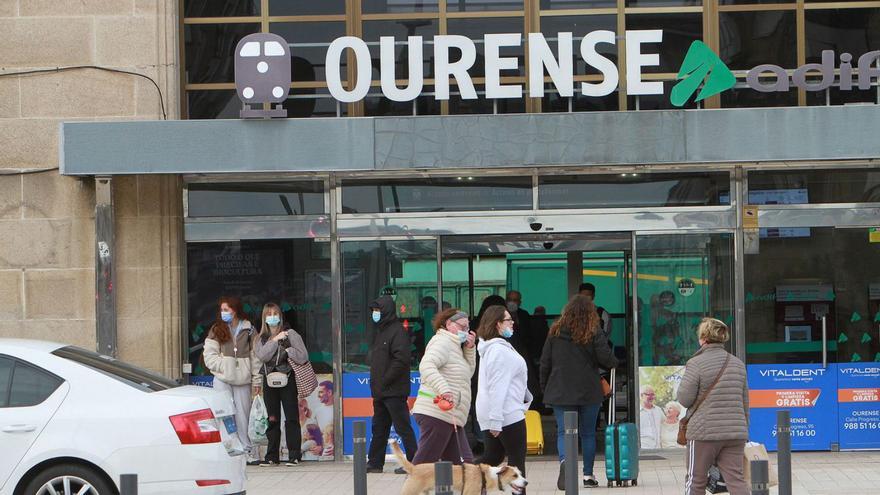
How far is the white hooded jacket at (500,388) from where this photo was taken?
10594mm

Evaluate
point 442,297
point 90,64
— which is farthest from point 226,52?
point 442,297

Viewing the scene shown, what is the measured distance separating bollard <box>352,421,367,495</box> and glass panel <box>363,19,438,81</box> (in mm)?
5515

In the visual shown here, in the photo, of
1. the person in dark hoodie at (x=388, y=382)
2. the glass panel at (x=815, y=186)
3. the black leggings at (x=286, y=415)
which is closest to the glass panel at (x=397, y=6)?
the person in dark hoodie at (x=388, y=382)

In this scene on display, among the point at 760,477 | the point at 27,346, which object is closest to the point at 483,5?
the point at 27,346

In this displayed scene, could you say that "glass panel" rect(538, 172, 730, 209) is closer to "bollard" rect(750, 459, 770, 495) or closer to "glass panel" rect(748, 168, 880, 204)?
"glass panel" rect(748, 168, 880, 204)

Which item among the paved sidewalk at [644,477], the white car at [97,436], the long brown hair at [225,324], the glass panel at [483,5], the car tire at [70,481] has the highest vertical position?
the glass panel at [483,5]

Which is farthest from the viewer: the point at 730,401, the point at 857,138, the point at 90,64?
the point at 90,64

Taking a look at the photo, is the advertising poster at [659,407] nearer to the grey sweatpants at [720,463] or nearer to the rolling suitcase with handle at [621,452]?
the rolling suitcase with handle at [621,452]

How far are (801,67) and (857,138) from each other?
93cm

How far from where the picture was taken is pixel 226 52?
14508 mm

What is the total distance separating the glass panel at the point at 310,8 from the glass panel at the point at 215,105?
105 centimetres

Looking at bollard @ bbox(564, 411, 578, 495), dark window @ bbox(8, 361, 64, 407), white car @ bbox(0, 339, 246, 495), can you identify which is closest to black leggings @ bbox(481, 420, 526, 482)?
bollard @ bbox(564, 411, 578, 495)

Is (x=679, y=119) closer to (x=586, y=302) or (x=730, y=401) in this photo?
(x=586, y=302)

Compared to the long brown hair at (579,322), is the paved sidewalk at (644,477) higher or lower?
lower
